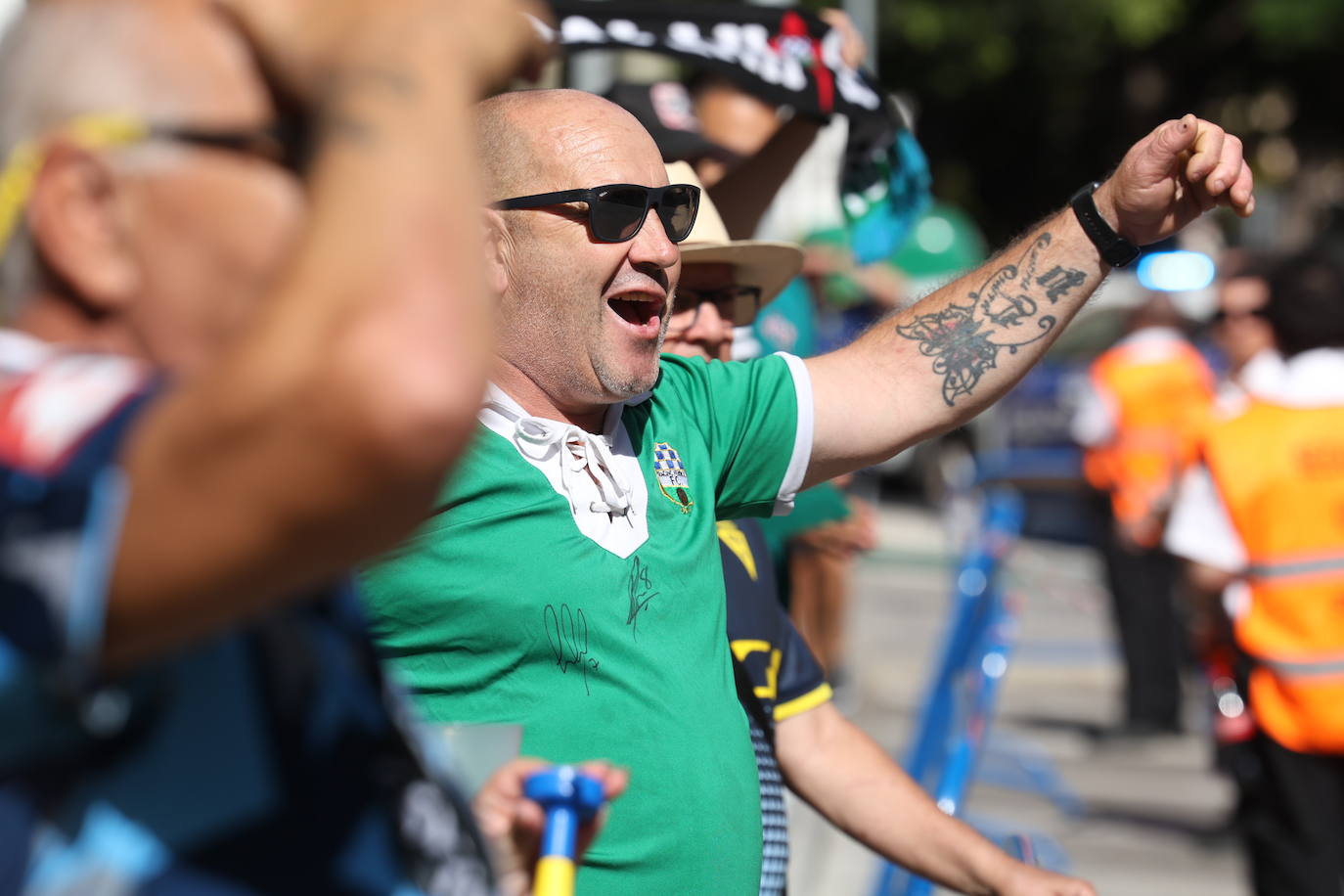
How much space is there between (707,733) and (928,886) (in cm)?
169

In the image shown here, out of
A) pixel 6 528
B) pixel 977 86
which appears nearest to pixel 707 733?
pixel 6 528

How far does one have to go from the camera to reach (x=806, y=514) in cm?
407

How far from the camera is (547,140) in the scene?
2.38 m

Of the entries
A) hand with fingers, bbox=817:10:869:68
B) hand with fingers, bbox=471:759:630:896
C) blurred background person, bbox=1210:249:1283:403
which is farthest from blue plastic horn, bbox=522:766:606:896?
blurred background person, bbox=1210:249:1283:403

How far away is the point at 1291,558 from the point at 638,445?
2949 mm

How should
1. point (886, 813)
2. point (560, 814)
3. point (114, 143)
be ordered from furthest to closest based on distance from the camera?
point (886, 813)
point (560, 814)
point (114, 143)

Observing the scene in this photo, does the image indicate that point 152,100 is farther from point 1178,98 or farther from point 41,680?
point 1178,98

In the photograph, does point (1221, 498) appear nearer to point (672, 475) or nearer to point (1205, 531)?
point (1205, 531)

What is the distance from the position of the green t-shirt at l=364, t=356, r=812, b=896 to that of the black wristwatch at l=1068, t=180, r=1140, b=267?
81 centimetres

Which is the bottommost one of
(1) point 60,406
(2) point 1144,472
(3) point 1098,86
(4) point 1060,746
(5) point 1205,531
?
(3) point 1098,86

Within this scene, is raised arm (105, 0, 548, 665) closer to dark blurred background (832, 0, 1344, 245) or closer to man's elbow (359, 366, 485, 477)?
man's elbow (359, 366, 485, 477)
